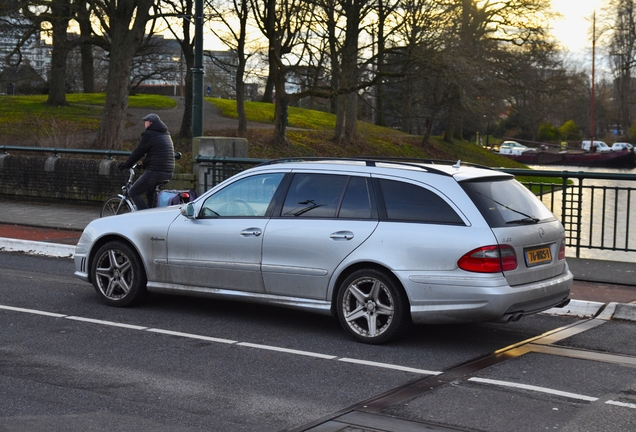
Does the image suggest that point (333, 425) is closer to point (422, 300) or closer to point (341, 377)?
point (341, 377)

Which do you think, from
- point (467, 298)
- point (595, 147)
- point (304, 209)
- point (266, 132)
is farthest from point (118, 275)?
point (595, 147)

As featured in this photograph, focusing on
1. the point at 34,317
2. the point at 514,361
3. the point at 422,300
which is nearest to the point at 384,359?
the point at 422,300

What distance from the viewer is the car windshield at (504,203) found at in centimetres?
708

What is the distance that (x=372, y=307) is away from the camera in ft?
23.7

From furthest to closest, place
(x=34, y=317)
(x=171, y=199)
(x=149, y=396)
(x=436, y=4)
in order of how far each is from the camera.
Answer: (x=436, y=4) < (x=171, y=199) < (x=34, y=317) < (x=149, y=396)

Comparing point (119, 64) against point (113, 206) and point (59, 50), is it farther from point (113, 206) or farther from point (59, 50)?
point (113, 206)

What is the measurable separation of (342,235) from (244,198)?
49.4 inches

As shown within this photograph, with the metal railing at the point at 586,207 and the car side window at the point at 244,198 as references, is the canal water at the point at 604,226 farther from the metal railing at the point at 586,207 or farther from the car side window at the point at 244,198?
the car side window at the point at 244,198

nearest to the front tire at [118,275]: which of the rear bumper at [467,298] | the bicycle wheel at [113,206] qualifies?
the rear bumper at [467,298]

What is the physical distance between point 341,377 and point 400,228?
1.49m

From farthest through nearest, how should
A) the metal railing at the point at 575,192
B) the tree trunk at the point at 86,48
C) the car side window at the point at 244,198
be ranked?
1. the tree trunk at the point at 86,48
2. the metal railing at the point at 575,192
3. the car side window at the point at 244,198

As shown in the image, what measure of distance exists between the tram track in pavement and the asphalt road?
16 mm

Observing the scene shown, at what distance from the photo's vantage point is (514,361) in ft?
22.3

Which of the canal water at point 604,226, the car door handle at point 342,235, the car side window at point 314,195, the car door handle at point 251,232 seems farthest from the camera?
the canal water at point 604,226
